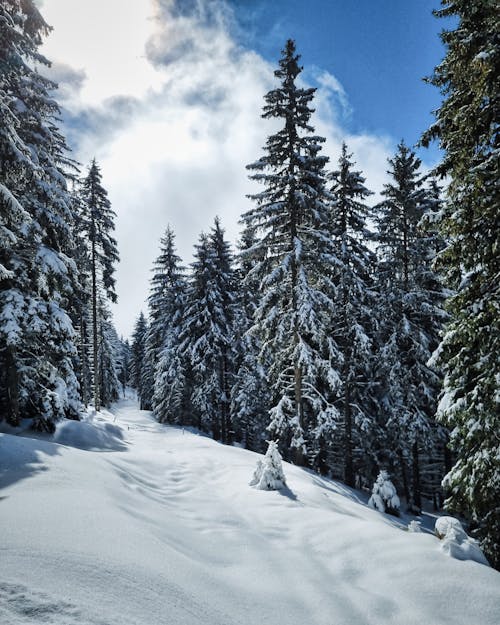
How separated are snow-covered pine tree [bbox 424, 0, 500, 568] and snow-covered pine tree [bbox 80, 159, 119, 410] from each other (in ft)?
73.7

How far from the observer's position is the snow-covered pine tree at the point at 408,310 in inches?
751

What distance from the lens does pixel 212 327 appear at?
1024 inches

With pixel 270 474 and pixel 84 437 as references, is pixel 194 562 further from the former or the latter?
pixel 84 437

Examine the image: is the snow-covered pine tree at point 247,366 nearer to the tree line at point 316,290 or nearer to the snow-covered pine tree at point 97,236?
the tree line at point 316,290

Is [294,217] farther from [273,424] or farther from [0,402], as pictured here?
[0,402]

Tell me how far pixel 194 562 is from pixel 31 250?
36.8 ft

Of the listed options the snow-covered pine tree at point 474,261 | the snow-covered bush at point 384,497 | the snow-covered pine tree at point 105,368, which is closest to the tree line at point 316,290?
the snow-covered pine tree at point 474,261

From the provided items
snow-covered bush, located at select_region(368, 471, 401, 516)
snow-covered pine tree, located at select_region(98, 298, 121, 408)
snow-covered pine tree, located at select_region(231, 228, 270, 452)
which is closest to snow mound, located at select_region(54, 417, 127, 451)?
snow-covered bush, located at select_region(368, 471, 401, 516)

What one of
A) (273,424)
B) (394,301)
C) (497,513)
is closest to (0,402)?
(273,424)

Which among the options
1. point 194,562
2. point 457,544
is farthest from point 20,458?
point 457,544

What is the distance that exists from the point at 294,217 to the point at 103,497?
13.3 m

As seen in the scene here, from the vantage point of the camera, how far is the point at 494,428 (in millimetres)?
7434

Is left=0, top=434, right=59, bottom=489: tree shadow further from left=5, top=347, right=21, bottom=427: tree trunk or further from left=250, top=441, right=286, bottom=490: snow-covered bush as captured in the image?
left=250, top=441, right=286, bottom=490: snow-covered bush

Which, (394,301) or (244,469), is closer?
(244,469)
